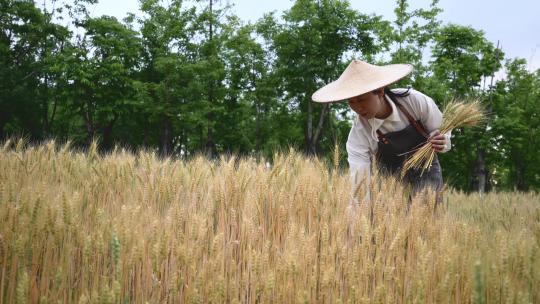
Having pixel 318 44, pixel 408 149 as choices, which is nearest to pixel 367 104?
pixel 408 149

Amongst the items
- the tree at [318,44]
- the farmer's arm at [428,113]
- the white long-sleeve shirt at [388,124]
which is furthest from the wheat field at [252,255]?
the tree at [318,44]

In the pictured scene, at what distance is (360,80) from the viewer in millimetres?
3166

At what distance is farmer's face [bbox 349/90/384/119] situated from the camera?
10.1 ft

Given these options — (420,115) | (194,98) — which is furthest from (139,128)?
(420,115)

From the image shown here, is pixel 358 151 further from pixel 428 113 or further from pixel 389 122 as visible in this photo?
pixel 428 113

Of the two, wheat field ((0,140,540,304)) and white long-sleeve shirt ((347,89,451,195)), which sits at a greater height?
white long-sleeve shirt ((347,89,451,195))

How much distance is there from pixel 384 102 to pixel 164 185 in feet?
5.88

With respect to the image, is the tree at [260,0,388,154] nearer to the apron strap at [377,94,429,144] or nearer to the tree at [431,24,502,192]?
the tree at [431,24,502,192]

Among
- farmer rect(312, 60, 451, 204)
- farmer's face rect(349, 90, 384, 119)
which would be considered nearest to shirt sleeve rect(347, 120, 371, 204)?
farmer rect(312, 60, 451, 204)

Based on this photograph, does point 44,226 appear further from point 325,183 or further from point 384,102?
point 384,102

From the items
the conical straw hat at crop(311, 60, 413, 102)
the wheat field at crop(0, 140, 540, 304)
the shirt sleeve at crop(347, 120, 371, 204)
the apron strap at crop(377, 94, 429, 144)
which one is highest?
the conical straw hat at crop(311, 60, 413, 102)

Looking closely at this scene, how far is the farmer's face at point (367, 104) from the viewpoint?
121 inches

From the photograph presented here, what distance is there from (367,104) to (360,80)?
0.66ft

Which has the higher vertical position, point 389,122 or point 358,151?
point 389,122
